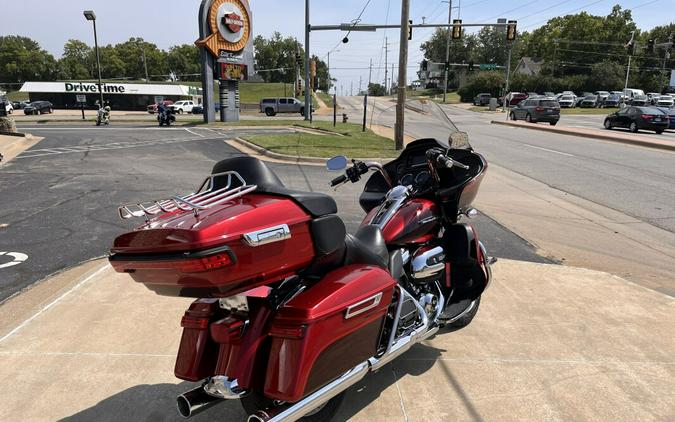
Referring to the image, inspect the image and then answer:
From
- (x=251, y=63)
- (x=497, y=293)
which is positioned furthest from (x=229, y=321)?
(x=251, y=63)

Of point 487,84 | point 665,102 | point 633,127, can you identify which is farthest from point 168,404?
point 487,84

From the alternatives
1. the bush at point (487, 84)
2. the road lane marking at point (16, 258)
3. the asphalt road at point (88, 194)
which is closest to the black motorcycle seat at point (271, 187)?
the asphalt road at point (88, 194)

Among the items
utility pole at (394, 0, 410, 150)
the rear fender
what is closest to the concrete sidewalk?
the rear fender

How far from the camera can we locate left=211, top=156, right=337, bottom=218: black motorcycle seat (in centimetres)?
230

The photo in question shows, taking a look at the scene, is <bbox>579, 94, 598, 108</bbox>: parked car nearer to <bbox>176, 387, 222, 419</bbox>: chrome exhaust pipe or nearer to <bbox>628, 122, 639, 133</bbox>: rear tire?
<bbox>628, 122, 639, 133</bbox>: rear tire

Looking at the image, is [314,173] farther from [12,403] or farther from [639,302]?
[12,403]

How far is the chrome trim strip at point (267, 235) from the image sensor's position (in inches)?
80.3

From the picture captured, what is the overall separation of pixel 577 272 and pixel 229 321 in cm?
438

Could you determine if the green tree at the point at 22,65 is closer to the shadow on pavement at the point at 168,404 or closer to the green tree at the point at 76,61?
the green tree at the point at 76,61

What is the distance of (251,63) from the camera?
3450 cm

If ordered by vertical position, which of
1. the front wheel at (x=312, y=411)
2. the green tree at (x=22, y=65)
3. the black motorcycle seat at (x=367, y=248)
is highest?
the green tree at (x=22, y=65)

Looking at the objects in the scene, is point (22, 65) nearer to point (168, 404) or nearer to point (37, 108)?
point (37, 108)

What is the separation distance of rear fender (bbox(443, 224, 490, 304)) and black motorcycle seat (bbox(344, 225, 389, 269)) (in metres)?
0.78

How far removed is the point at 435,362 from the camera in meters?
3.49
